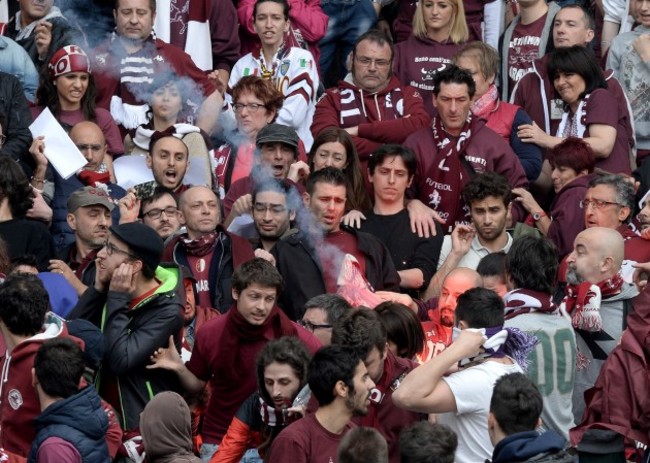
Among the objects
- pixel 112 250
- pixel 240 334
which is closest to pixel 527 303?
pixel 240 334

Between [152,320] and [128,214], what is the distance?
2196mm

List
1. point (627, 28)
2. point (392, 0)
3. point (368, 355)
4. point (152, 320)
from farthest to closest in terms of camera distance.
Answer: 1. point (392, 0)
2. point (627, 28)
3. point (152, 320)
4. point (368, 355)

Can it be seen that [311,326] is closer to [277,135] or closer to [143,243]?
[143,243]

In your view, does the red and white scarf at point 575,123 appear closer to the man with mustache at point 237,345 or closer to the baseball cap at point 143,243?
the man with mustache at point 237,345

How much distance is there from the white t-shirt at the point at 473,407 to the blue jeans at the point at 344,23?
696 cm

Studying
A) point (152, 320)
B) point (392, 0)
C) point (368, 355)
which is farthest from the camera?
point (392, 0)

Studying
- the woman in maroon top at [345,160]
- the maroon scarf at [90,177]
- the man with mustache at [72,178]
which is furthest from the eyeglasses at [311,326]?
the maroon scarf at [90,177]

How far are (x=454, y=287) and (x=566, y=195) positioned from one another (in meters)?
1.95

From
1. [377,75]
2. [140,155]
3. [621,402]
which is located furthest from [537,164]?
[621,402]

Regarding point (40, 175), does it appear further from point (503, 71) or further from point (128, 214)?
point (503, 71)

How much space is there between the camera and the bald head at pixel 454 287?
1042 centimetres

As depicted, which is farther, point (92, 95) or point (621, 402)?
point (92, 95)

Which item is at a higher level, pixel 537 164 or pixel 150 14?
pixel 150 14

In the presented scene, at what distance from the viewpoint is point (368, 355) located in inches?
334
